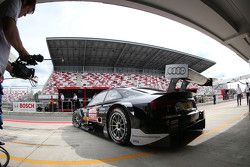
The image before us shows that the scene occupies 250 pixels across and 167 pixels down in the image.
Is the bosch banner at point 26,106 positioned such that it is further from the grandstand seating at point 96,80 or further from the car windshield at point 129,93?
the grandstand seating at point 96,80

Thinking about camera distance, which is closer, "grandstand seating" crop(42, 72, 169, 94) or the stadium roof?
the stadium roof

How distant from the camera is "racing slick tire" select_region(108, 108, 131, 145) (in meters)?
3.79

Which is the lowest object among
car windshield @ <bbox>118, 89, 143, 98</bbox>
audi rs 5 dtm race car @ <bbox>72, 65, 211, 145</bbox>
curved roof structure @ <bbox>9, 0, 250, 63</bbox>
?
audi rs 5 dtm race car @ <bbox>72, 65, 211, 145</bbox>

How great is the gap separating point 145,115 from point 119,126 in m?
0.74

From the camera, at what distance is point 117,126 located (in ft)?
13.4

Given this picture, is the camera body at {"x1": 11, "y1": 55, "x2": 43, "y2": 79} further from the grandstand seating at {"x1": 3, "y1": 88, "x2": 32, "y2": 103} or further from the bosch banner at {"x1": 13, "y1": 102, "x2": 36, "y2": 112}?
the grandstand seating at {"x1": 3, "y1": 88, "x2": 32, "y2": 103}

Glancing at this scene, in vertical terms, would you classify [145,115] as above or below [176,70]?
below

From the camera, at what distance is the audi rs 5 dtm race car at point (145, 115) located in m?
3.43

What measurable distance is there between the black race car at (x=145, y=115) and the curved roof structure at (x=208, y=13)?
2776mm

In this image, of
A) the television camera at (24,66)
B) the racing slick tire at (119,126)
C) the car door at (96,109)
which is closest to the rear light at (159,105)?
the racing slick tire at (119,126)

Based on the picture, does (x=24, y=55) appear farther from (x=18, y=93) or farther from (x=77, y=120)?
(x=18, y=93)

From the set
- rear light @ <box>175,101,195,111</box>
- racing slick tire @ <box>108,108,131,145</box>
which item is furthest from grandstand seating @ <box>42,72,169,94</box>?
rear light @ <box>175,101,195,111</box>

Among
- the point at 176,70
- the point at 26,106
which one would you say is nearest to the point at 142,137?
the point at 176,70

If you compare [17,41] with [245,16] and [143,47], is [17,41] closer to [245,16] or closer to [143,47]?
[245,16]
